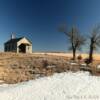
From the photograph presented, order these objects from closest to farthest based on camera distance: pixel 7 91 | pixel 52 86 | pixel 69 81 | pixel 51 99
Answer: pixel 51 99, pixel 7 91, pixel 52 86, pixel 69 81

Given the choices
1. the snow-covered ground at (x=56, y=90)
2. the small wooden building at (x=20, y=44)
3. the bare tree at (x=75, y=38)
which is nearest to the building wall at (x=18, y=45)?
the small wooden building at (x=20, y=44)

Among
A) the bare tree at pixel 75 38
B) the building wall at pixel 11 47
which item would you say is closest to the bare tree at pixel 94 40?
the bare tree at pixel 75 38

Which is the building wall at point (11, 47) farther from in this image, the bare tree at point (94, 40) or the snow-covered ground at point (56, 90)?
the snow-covered ground at point (56, 90)

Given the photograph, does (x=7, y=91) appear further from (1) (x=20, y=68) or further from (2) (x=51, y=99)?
(1) (x=20, y=68)

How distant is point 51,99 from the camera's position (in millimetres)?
9305

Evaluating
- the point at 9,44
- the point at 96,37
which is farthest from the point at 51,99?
the point at 9,44

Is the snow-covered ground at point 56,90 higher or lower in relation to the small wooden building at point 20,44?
lower

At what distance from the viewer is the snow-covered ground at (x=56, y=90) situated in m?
9.57

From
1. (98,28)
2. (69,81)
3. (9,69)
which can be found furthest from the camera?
(98,28)

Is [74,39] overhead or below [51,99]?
overhead

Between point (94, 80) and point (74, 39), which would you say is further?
point (74, 39)

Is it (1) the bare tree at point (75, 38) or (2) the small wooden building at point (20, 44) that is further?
(2) the small wooden building at point (20, 44)

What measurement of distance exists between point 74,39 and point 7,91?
2360cm

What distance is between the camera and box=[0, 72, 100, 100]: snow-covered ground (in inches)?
377
